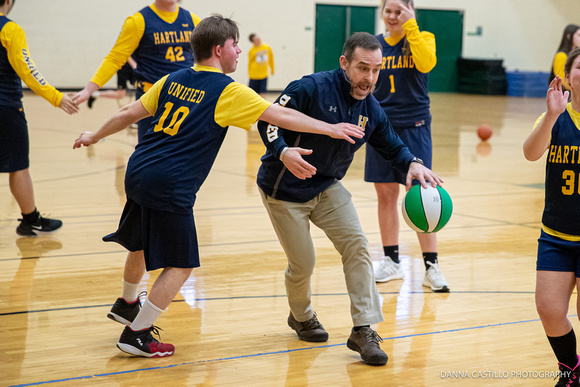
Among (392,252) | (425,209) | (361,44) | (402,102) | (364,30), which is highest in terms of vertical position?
(361,44)

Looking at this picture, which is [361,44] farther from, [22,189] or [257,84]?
[257,84]

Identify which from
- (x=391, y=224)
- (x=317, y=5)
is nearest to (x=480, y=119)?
(x=317, y=5)

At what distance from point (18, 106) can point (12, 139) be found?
289 mm

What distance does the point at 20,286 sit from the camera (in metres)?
4.73

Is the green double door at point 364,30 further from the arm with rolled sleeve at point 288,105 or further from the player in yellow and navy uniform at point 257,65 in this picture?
the arm with rolled sleeve at point 288,105

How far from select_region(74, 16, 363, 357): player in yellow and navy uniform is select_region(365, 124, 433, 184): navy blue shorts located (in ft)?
5.62

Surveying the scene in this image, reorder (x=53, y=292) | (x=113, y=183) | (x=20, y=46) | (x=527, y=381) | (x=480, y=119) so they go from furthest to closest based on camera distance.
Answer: (x=480, y=119) < (x=113, y=183) < (x=20, y=46) < (x=53, y=292) < (x=527, y=381)

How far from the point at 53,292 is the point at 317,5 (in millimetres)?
22444

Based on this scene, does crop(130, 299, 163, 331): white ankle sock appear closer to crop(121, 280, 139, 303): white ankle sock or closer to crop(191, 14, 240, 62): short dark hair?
crop(121, 280, 139, 303): white ankle sock

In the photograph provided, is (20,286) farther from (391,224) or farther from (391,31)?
(391,31)

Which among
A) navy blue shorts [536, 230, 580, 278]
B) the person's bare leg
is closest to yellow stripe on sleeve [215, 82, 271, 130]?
navy blue shorts [536, 230, 580, 278]

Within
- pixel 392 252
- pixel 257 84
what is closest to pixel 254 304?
pixel 392 252

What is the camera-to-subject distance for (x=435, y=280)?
496cm

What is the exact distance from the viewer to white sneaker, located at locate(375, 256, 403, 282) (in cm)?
519
